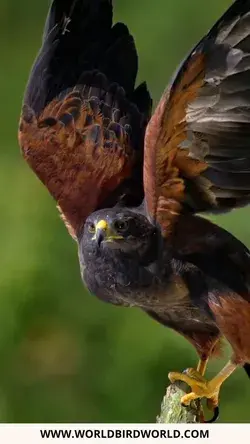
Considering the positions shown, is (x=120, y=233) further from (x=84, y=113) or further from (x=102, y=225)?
(x=84, y=113)

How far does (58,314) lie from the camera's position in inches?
61.5

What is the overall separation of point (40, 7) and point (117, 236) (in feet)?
2.56

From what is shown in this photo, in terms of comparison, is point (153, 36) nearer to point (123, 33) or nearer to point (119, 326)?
point (123, 33)

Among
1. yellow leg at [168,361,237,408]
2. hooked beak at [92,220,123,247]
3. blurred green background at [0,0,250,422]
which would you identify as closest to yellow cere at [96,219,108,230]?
hooked beak at [92,220,123,247]

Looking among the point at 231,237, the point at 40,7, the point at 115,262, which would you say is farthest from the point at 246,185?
the point at 40,7

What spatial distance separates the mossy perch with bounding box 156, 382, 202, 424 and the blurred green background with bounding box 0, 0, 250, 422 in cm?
44

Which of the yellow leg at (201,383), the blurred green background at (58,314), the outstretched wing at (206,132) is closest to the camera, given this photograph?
the outstretched wing at (206,132)

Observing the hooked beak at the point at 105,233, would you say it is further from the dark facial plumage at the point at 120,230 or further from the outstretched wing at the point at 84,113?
the outstretched wing at the point at 84,113

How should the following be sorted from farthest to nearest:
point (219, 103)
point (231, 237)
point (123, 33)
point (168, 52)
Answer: point (168, 52) < point (123, 33) < point (231, 237) < point (219, 103)

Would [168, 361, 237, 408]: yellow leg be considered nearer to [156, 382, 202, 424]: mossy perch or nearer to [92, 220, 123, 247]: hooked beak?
[156, 382, 202, 424]: mossy perch

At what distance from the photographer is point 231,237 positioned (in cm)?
100
